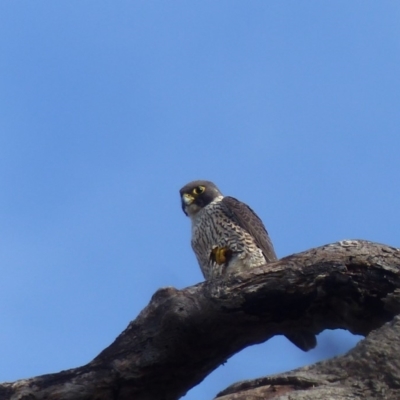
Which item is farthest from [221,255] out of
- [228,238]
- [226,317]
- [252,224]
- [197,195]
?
[226,317]

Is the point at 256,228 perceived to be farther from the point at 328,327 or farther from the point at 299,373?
the point at 299,373

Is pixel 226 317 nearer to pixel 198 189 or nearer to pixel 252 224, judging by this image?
pixel 252 224

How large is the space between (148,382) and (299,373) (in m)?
0.95

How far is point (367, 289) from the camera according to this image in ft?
13.9

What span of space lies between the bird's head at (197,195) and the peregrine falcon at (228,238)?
47 mm

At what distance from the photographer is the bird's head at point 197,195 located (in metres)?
8.12

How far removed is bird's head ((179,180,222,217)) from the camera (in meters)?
8.12

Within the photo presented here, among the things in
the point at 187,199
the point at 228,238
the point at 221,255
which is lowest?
the point at 221,255

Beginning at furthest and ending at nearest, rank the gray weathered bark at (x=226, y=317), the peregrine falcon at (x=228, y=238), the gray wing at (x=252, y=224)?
the gray wing at (x=252, y=224) → the peregrine falcon at (x=228, y=238) → the gray weathered bark at (x=226, y=317)

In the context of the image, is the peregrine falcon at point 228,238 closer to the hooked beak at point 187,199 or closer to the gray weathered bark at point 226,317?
the hooked beak at point 187,199

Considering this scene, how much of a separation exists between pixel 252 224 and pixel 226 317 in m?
3.01

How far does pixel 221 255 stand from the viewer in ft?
23.5

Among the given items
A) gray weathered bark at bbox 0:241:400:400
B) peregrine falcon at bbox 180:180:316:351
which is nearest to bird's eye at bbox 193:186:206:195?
peregrine falcon at bbox 180:180:316:351

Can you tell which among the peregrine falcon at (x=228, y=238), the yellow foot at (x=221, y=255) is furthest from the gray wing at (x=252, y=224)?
the yellow foot at (x=221, y=255)
